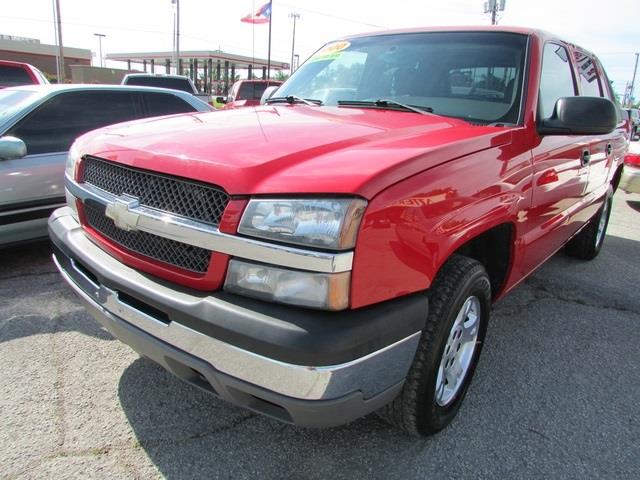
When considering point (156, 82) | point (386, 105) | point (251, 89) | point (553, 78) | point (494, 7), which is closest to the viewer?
point (386, 105)

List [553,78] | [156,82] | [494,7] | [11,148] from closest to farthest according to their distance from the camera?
1. [553,78]
2. [11,148]
3. [156,82]
4. [494,7]

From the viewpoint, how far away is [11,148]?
3803 millimetres

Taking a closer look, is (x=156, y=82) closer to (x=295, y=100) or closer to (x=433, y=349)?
(x=295, y=100)

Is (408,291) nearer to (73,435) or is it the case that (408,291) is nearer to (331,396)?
(331,396)

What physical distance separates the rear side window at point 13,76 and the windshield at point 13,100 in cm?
548

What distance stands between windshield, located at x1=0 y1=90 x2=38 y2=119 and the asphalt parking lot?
1.87 meters

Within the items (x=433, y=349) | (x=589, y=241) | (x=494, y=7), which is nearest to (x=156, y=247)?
(x=433, y=349)

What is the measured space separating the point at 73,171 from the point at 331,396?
1.81 metres

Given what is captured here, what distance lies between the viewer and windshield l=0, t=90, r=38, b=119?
4355 mm

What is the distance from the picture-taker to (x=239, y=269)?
168 centimetres

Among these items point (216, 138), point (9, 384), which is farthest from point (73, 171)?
point (9, 384)

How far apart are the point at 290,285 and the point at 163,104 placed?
174 inches

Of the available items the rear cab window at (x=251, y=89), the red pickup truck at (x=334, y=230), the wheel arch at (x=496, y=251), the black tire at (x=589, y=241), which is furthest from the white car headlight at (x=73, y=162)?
the rear cab window at (x=251, y=89)

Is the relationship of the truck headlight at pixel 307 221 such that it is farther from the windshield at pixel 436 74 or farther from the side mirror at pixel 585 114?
the side mirror at pixel 585 114
